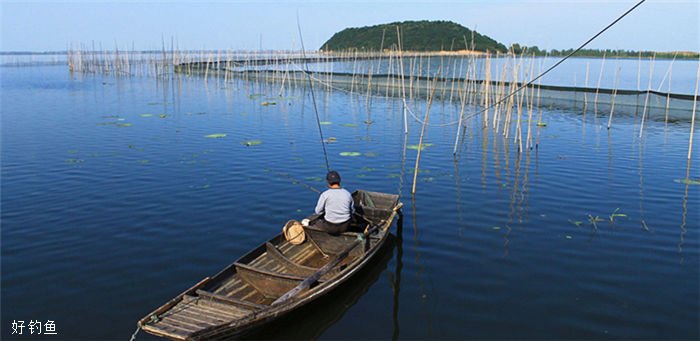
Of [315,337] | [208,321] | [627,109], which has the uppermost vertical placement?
[627,109]

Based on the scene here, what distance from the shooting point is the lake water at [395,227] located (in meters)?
6.49

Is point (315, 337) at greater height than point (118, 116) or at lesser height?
lesser

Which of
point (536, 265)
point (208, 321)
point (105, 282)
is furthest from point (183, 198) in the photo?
point (536, 265)

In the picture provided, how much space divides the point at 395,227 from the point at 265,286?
3.71m

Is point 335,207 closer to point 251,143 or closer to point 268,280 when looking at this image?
point 268,280

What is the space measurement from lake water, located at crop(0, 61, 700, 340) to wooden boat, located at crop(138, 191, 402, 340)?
436 mm

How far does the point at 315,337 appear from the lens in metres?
6.08

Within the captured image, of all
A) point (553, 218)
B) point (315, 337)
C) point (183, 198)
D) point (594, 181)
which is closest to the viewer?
point (315, 337)

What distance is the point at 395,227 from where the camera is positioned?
966 cm

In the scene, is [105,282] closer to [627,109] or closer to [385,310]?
[385,310]

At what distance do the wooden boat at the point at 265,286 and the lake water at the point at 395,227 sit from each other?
1.43ft

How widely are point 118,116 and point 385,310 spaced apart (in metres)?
19.8

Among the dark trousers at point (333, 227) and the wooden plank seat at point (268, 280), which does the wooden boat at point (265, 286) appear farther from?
the dark trousers at point (333, 227)

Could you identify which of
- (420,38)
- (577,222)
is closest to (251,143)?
(577,222)
